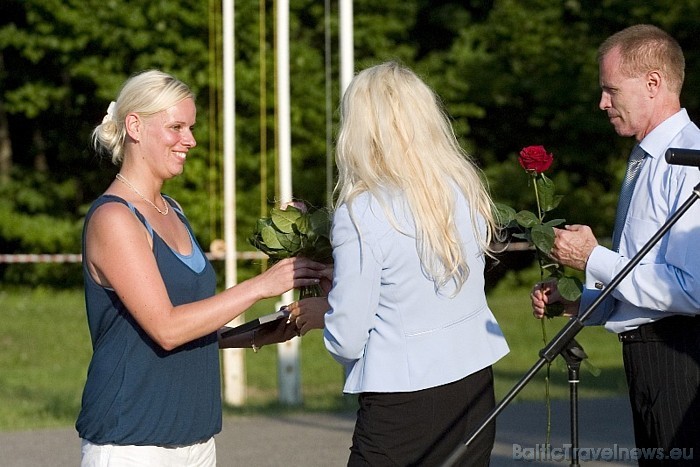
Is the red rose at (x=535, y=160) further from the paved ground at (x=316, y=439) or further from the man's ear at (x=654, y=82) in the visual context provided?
the paved ground at (x=316, y=439)

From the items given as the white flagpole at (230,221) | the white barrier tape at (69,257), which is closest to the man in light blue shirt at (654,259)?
the white flagpole at (230,221)

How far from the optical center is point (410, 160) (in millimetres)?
3654

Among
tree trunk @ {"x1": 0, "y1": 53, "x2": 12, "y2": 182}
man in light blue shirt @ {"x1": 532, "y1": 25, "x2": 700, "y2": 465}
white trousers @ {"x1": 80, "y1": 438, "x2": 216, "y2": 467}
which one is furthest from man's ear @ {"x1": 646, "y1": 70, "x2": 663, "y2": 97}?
tree trunk @ {"x1": 0, "y1": 53, "x2": 12, "y2": 182}

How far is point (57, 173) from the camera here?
26.3 meters

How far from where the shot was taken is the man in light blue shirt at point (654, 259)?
405 cm

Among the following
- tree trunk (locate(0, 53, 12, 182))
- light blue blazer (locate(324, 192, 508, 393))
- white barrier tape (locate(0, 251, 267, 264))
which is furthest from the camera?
tree trunk (locate(0, 53, 12, 182))

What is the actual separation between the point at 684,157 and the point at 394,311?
926 mm

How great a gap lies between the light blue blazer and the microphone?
572 mm

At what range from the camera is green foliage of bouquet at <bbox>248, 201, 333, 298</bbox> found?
428 cm

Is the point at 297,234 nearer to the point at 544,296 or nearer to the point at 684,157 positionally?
the point at 544,296

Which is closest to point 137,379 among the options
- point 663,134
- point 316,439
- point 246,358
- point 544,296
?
point 544,296

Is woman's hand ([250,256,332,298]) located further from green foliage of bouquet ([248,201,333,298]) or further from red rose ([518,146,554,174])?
red rose ([518,146,554,174])

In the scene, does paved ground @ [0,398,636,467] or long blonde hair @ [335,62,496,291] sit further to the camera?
paved ground @ [0,398,636,467]

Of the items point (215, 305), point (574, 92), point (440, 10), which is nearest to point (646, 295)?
point (215, 305)
